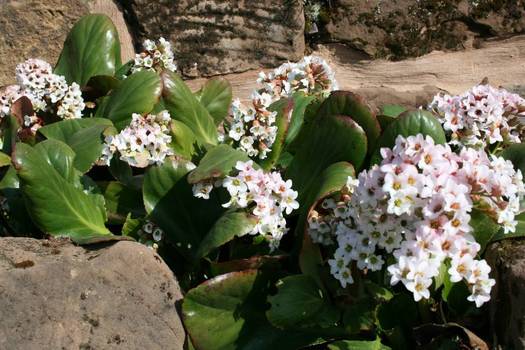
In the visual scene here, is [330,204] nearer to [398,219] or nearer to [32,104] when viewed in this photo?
[398,219]

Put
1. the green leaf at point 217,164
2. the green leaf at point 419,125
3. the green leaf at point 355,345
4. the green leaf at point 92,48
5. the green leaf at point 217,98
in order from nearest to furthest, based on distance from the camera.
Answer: the green leaf at point 355,345 → the green leaf at point 217,164 → the green leaf at point 419,125 → the green leaf at point 217,98 → the green leaf at point 92,48

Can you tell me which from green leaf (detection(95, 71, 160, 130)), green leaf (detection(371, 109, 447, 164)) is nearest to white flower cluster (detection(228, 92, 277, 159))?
green leaf (detection(95, 71, 160, 130))

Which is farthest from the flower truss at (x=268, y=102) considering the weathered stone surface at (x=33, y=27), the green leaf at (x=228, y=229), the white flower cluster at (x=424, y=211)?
the weathered stone surface at (x=33, y=27)

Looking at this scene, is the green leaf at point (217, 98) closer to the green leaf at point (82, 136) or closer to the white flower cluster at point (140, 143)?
the green leaf at point (82, 136)

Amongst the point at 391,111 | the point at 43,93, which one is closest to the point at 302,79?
the point at 391,111

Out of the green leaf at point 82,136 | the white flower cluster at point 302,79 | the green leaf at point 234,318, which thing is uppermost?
the white flower cluster at point 302,79

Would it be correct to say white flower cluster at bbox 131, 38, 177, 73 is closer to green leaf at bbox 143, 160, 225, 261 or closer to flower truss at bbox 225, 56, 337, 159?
flower truss at bbox 225, 56, 337, 159

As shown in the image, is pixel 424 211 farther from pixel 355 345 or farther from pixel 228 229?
pixel 228 229

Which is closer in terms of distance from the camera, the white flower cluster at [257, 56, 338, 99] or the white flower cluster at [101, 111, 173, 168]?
the white flower cluster at [101, 111, 173, 168]
